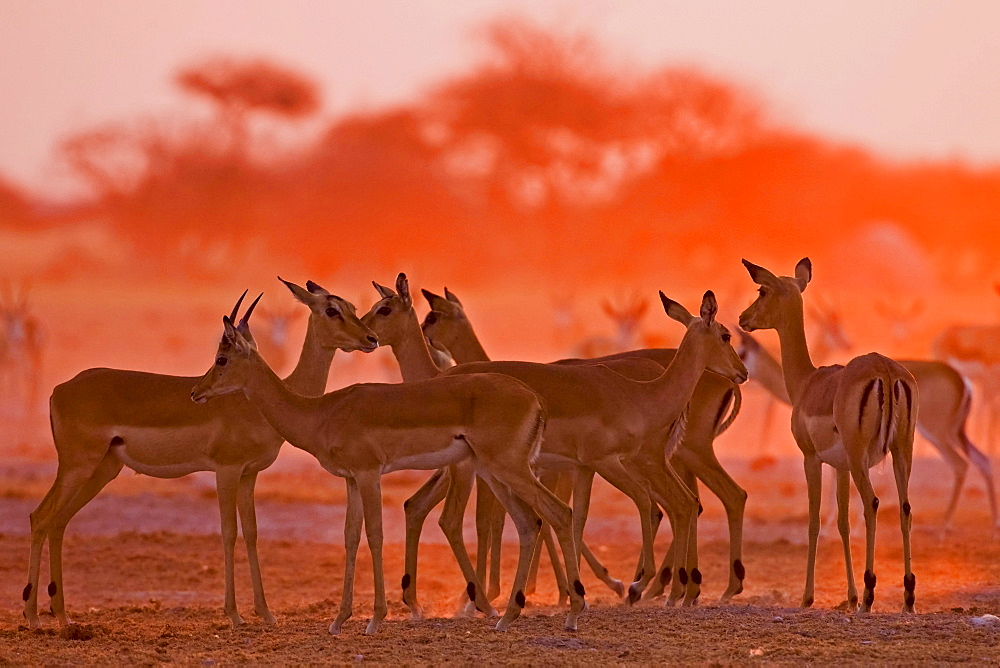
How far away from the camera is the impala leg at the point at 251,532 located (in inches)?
433

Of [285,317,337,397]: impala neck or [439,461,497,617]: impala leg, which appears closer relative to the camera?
[439,461,497,617]: impala leg

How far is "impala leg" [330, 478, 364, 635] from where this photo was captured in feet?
32.1

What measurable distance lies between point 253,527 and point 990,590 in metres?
6.73

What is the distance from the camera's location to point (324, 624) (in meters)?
10.3

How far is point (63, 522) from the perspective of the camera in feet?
36.8

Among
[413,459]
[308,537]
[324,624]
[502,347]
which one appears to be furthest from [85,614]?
[502,347]

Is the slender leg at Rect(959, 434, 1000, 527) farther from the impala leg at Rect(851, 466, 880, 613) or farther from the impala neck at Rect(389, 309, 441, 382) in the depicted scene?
the impala neck at Rect(389, 309, 441, 382)

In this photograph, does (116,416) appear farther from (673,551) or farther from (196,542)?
(196,542)

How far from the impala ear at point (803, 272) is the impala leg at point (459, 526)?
132 inches

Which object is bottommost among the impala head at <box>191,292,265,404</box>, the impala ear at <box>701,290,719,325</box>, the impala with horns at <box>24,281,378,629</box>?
the impala with horns at <box>24,281,378,629</box>

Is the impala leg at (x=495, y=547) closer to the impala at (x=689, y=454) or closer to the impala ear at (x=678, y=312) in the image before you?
the impala at (x=689, y=454)

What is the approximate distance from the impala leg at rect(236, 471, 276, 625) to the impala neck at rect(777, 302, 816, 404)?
4582mm

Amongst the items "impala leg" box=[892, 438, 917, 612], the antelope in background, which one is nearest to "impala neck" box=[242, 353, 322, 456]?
"impala leg" box=[892, 438, 917, 612]

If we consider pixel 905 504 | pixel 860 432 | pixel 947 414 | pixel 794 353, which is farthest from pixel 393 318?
→ pixel 947 414
